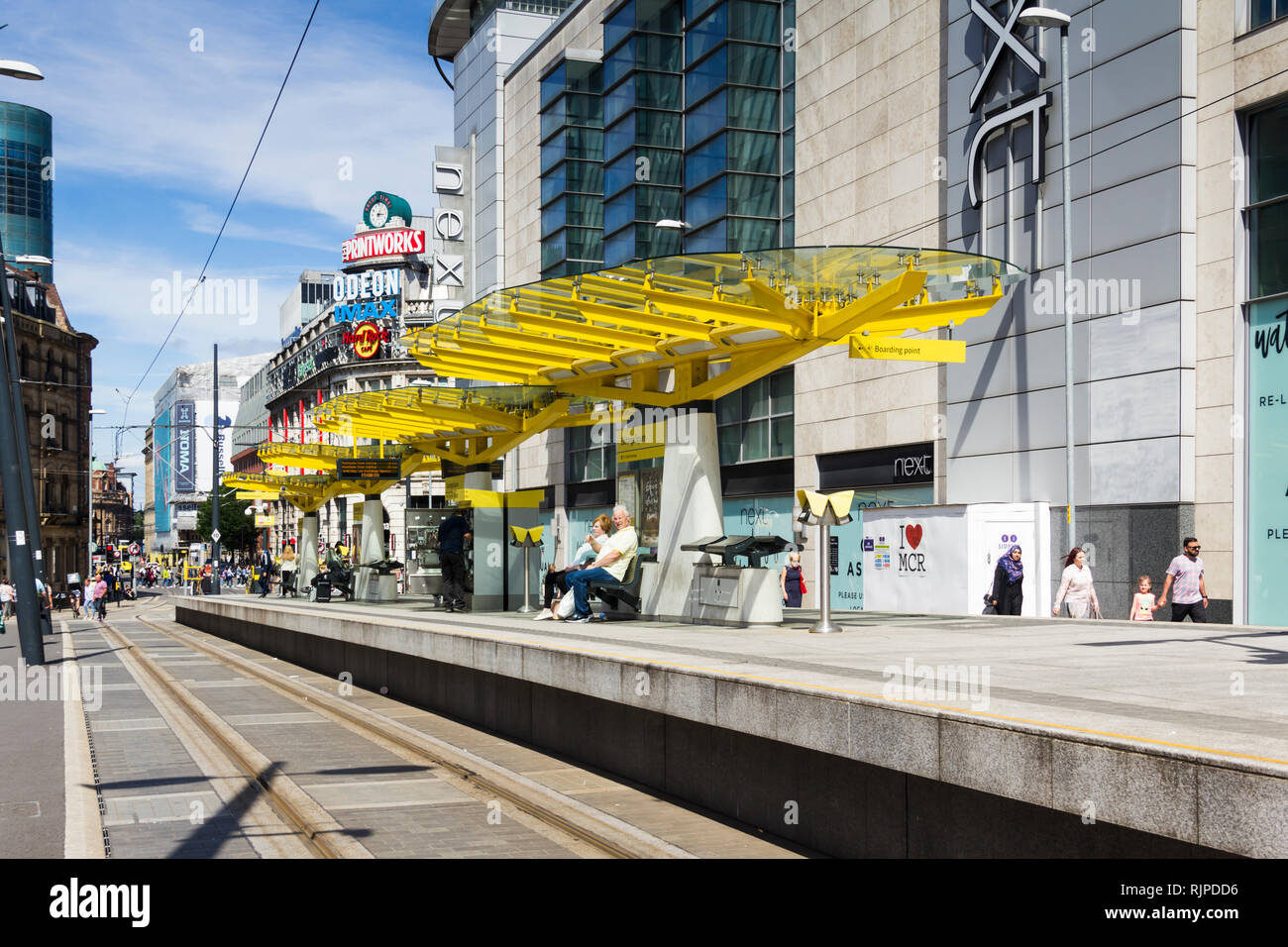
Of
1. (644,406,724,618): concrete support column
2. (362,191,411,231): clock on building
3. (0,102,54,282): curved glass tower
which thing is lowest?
(644,406,724,618): concrete support column

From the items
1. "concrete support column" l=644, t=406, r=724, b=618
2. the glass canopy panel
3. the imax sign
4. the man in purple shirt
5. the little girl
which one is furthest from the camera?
the imax sign

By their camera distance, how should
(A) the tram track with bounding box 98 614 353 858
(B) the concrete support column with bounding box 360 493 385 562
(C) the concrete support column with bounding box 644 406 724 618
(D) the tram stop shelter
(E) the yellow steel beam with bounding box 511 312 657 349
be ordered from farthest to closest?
(B) the concrete support column with bounding box 360 493 385 562 < (E) the yellow steel beam with bounding box 511 312 657 349 < (C) the concrete support column with bounding box 644 406 724 618 < (D) the tram stop shelter < (A) the tram track with bounding box 98 614 353 858

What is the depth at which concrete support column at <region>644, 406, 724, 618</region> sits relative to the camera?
14.6m

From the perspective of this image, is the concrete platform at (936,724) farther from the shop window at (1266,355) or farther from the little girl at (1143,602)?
the shop window at (1266,355)

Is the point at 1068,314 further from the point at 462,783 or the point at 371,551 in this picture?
the point at 371,551

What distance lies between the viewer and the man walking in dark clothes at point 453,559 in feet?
67.1

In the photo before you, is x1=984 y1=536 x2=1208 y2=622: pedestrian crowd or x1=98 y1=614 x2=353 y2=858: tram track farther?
x1=984 y1=536 x2=1208 y2=622: pedestrian crowd

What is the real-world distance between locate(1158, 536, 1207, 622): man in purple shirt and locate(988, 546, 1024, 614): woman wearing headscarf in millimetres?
2659

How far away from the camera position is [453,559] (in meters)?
20.5

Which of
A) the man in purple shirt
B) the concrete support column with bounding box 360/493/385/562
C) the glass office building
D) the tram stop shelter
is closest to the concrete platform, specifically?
the tram stop shelter

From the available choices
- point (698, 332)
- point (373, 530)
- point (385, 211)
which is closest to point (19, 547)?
point (373, 530)

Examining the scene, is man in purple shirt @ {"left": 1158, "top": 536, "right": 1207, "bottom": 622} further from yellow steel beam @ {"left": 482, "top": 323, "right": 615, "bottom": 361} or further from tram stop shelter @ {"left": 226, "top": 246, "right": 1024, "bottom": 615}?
yellow steel beam @ {"left": 482, "top": 323, "right": 615, "bottom": 361}
